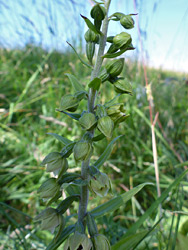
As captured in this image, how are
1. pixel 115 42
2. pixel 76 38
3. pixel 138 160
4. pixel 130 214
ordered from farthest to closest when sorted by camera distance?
pixel 76 38, pixel 138 160, pixel 130 214, pixel 115 42

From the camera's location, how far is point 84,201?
986 millimetres

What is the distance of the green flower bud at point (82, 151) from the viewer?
2.85 ft

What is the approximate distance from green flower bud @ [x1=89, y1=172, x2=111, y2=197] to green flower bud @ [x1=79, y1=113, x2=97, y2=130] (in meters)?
0.20

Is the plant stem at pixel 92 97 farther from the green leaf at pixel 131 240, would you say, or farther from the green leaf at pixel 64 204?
the green leaf at pixel 131 240

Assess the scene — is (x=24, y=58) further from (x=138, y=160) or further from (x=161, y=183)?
(x=161, y=183)

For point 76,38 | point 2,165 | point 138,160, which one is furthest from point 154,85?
point 2,165

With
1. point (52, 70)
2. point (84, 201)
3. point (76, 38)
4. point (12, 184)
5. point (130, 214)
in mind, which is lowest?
point (130, 214)

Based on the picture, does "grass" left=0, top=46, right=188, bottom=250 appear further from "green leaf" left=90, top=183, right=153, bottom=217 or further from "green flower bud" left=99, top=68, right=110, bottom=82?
"green flower bud" left=99, top=68, right=110, bottom=82

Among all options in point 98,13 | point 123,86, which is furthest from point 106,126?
point 98,13

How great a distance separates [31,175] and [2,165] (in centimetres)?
24

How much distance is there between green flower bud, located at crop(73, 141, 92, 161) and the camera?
0.87m

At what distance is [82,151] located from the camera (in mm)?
875

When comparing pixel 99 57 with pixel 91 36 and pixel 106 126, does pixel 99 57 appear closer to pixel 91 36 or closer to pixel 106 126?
pixel 91 36

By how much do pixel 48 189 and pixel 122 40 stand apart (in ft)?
2.07
